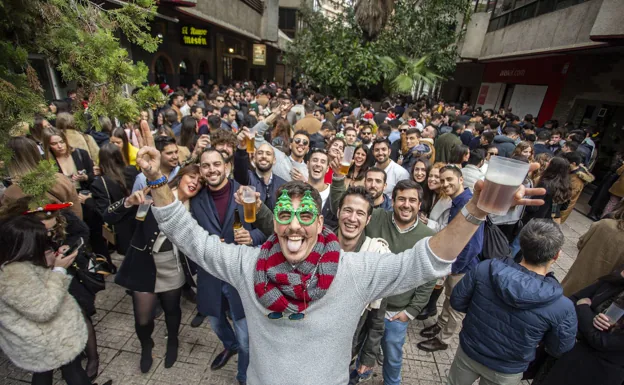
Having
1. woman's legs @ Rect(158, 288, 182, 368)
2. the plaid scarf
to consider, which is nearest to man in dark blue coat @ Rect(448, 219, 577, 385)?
the plaid scarf

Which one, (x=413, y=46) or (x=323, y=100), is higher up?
(x=413, y=46)

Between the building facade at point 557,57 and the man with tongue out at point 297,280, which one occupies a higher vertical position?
the building facade at point 557,57

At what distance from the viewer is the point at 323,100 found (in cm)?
1262

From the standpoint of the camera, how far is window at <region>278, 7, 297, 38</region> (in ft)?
110

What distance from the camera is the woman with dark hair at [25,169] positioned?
1910mm

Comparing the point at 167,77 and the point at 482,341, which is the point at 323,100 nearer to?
the point at 167,77

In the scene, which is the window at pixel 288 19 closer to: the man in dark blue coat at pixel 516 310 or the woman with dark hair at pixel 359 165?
the woman with dark hair at pixel 359 165

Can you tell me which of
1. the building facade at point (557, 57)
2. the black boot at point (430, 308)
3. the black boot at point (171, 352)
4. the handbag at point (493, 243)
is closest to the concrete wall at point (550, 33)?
the building facade at point (557, 57)

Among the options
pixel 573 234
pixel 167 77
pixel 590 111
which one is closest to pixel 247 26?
pixel 167 77

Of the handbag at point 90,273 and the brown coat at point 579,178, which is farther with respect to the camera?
the brown coat at point 579,178

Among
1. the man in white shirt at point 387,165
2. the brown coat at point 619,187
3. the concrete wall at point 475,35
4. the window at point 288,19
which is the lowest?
the brown coat at point 619,187

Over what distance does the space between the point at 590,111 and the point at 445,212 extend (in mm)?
11241

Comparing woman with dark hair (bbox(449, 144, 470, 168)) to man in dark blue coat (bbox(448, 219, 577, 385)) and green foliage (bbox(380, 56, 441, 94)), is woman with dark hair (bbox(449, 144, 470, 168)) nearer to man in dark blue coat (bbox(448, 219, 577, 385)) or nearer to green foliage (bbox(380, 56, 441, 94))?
man in dark blue coat (bbox(448, 219, 577, 385))

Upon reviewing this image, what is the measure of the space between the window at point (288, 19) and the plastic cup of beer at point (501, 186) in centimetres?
3713
